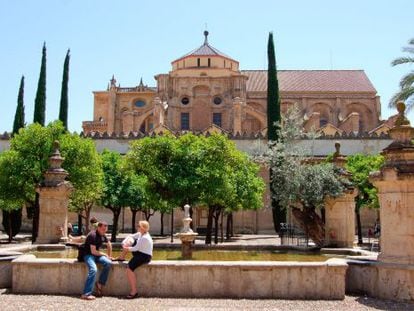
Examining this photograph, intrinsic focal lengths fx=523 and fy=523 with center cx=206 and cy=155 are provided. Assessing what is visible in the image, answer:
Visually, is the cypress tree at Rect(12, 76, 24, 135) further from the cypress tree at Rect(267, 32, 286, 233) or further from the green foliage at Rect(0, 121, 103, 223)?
the cypress tree at Rect(267, 32, 286, 233)

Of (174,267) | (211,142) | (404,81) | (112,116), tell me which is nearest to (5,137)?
(112,116)

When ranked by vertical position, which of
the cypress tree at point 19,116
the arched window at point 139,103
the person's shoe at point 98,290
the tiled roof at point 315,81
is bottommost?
the person's shoe at point 98,290

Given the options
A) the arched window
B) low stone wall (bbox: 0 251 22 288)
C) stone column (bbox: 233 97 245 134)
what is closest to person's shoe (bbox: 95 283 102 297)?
low stone wall (bbox: 0 251 22 288)

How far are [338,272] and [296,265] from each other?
2.34ft

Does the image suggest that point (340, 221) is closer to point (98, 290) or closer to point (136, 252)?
point (136, 252)

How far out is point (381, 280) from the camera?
8.99 m

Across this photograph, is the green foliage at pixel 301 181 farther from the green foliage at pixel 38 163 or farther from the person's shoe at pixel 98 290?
the green foliage at pixel 38 163

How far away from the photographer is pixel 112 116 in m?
57.7

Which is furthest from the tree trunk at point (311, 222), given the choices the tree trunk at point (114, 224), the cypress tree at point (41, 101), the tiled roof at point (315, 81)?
the tiled roof at point (315, 81)

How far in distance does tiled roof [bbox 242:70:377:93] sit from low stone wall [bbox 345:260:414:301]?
48.8 meters

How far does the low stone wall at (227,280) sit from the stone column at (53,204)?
18.7ft

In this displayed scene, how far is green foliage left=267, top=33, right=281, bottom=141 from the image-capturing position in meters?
34.9

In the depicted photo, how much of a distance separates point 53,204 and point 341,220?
8.16 m

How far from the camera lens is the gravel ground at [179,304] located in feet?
26.4
